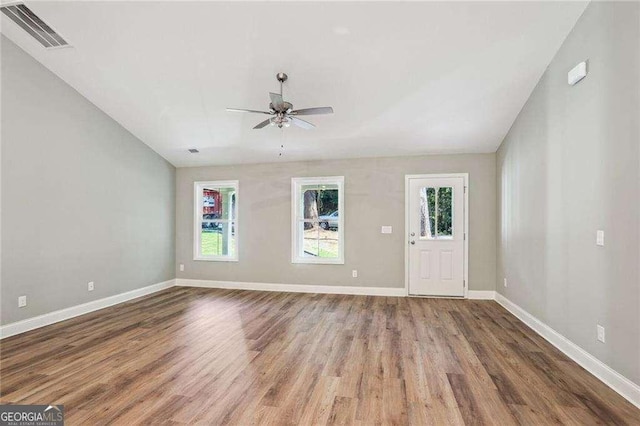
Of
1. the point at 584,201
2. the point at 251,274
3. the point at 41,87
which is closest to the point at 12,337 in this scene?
the point at 41,87

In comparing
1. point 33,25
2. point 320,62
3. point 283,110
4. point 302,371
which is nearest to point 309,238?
point 283,110

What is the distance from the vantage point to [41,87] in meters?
3.87

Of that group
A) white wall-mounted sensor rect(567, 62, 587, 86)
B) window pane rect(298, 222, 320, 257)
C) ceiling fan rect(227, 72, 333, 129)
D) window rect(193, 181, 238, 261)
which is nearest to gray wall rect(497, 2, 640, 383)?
white wall-mounted sensor rect(567, 62, 587, 86)

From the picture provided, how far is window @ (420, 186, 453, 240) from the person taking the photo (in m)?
5.42

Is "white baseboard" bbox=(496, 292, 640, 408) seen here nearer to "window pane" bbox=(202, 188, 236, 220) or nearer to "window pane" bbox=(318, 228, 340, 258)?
"window pane" bbox=(318, 228, 340, 258)

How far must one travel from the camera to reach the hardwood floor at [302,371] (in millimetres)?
2109

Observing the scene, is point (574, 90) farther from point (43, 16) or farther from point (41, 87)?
point (41, 87)

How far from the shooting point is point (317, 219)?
237 inches

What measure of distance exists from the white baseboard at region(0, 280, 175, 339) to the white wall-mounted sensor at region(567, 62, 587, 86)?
644 centimetres

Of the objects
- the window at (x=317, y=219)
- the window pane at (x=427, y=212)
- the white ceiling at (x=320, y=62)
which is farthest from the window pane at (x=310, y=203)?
the window pane at (x=427, y=212)

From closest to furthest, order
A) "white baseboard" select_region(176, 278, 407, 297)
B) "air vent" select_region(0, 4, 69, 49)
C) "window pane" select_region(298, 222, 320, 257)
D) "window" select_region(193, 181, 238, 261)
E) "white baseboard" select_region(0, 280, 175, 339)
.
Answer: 1. "air vent" select_region(0, 4, 69, 49)
2. "white baseboard" select_region(0, 280, 175, 339)
3. "white baseboard" select_region(176, 278, 407, 297)
4. "window pane" select_region(298, 222, 320, 257)
5. "window" select_region(193, 181, 238, 261)

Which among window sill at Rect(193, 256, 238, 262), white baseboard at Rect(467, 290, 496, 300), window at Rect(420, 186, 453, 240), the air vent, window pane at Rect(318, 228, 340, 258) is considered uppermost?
the air vent

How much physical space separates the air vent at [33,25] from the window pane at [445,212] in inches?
222

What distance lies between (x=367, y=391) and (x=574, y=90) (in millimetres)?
3327
